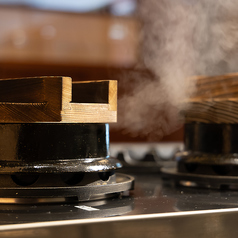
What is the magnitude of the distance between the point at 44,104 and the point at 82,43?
6.65 ft

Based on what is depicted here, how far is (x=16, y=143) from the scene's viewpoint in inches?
29.0

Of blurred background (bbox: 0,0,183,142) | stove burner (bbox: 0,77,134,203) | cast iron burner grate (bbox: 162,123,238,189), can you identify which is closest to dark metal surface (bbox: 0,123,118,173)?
stove burner (bbox: 0,77,134,203)

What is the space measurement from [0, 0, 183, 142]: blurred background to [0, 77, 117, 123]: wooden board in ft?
5.41

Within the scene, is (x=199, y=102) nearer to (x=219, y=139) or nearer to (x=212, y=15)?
(x=219, y=139)

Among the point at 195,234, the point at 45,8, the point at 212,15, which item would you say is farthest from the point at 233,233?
the point at 45,8

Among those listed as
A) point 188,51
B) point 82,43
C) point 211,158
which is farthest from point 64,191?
point 82,43

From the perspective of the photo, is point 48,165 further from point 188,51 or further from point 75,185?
point 188,51

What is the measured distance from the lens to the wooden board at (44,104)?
708 millimetres

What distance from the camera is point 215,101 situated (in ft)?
3.26

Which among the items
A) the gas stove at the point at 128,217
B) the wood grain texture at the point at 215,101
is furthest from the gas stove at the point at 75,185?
the wood grain texture at the point at 215,101

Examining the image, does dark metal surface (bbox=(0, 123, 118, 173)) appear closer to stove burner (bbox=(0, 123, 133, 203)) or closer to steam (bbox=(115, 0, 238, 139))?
stove burner (bbox=(0, 123, 133, 203))

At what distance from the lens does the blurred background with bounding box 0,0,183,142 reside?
2510 mm

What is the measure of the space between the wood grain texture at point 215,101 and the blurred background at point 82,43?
4.47 feet

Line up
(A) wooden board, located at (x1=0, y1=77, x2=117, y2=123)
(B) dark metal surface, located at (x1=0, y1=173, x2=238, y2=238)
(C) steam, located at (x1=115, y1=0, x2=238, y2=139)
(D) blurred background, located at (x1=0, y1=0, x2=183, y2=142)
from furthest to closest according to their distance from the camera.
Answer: (D) blurred background, located at (x1=0, y1=0, x2=183, y2=142), (C) steam, located at (x1=115, y1=0, x2=238, y2=139), (A) wooden board, located at (x1=0, y1=77, x2=117, y2=123), (B) dark metal surface, located at (x1=0, y1=173, x2=238, y2=238)
